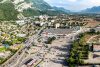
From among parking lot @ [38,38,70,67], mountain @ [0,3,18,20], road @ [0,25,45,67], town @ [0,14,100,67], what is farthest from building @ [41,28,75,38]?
mountain @ [0,3,18,20]

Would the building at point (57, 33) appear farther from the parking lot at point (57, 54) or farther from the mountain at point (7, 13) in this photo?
the mountain at point (7, 13)

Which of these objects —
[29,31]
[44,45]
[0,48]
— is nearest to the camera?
[0,48]

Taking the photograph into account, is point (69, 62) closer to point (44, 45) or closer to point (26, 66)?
point (26, 66)

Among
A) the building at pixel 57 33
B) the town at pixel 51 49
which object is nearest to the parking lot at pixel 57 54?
the town at pixel 51 49

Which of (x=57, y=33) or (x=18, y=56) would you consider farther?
(x=57, y=33)

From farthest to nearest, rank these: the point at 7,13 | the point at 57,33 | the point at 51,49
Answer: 1. the point at 7,13
2. the point at 57,33
3. the point at 51,49

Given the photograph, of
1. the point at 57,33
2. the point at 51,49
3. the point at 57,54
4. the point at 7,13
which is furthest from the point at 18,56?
the point at 7,13

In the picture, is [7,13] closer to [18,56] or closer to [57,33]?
[57,33]

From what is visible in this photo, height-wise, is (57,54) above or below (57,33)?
below

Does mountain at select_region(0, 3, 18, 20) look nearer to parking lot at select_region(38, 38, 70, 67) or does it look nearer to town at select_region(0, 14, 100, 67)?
town at select_region(0, 14, 100, 67)

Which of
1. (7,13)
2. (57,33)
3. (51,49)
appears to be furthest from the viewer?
(7,13)

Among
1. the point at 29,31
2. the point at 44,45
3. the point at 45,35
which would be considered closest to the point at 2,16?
the point at 29,31
